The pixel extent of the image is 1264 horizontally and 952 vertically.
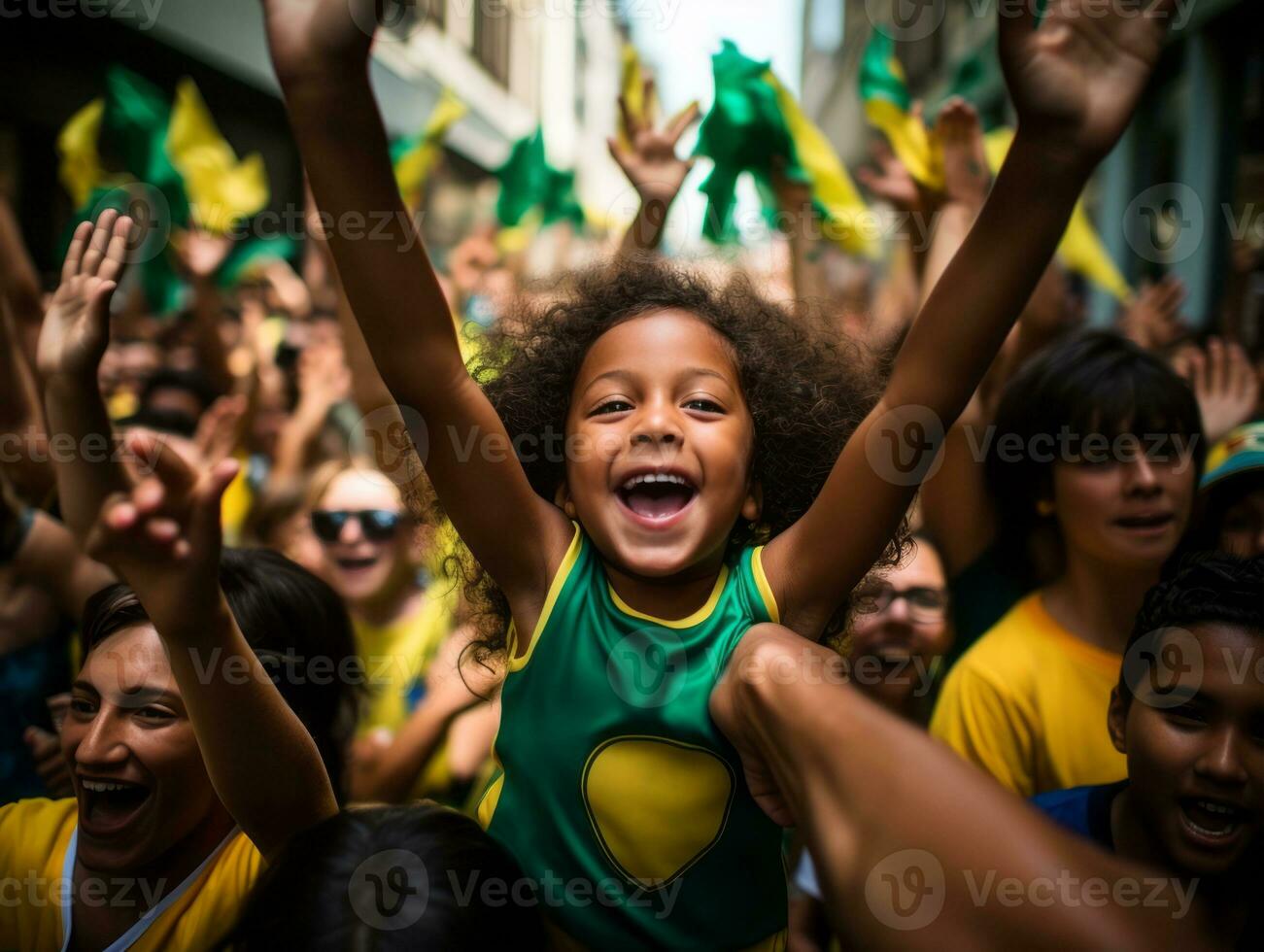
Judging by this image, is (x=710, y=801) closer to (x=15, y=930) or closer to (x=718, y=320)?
(x=718, y=320)

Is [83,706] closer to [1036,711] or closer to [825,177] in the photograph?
[1036,711]

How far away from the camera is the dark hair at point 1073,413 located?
2033 mm

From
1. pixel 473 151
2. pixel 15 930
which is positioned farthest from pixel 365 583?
pixel 473 151

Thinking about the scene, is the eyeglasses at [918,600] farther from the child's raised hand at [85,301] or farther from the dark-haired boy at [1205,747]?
the child's raised hand at [85,301]

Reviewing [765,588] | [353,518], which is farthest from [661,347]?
[353,518]

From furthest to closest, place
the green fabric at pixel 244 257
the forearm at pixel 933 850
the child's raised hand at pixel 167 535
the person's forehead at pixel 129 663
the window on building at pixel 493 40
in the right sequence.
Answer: the window on building at pixel 493 40 < the green fabric at pixel 244 257 < the person's forehead at pixel 129 663 < the child's raised hand at pixel 167 535 < the forearm at pixel 933 850

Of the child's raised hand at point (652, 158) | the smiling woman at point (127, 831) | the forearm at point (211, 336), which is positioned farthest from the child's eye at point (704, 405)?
the forearm at point (211, 336)

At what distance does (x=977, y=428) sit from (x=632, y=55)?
4.40 feet

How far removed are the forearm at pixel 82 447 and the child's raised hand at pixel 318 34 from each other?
0.44 metres

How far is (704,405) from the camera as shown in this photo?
1.47 m

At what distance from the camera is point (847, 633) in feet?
5.63

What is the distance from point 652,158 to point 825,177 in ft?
3.31

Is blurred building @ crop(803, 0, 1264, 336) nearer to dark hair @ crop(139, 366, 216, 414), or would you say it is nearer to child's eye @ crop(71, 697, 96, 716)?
dark hair @ crop(139, 366, 216, 414)

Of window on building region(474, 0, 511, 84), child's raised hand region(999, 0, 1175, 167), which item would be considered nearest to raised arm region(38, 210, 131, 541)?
child's raised hand region(999, 0, 1175, 167)
